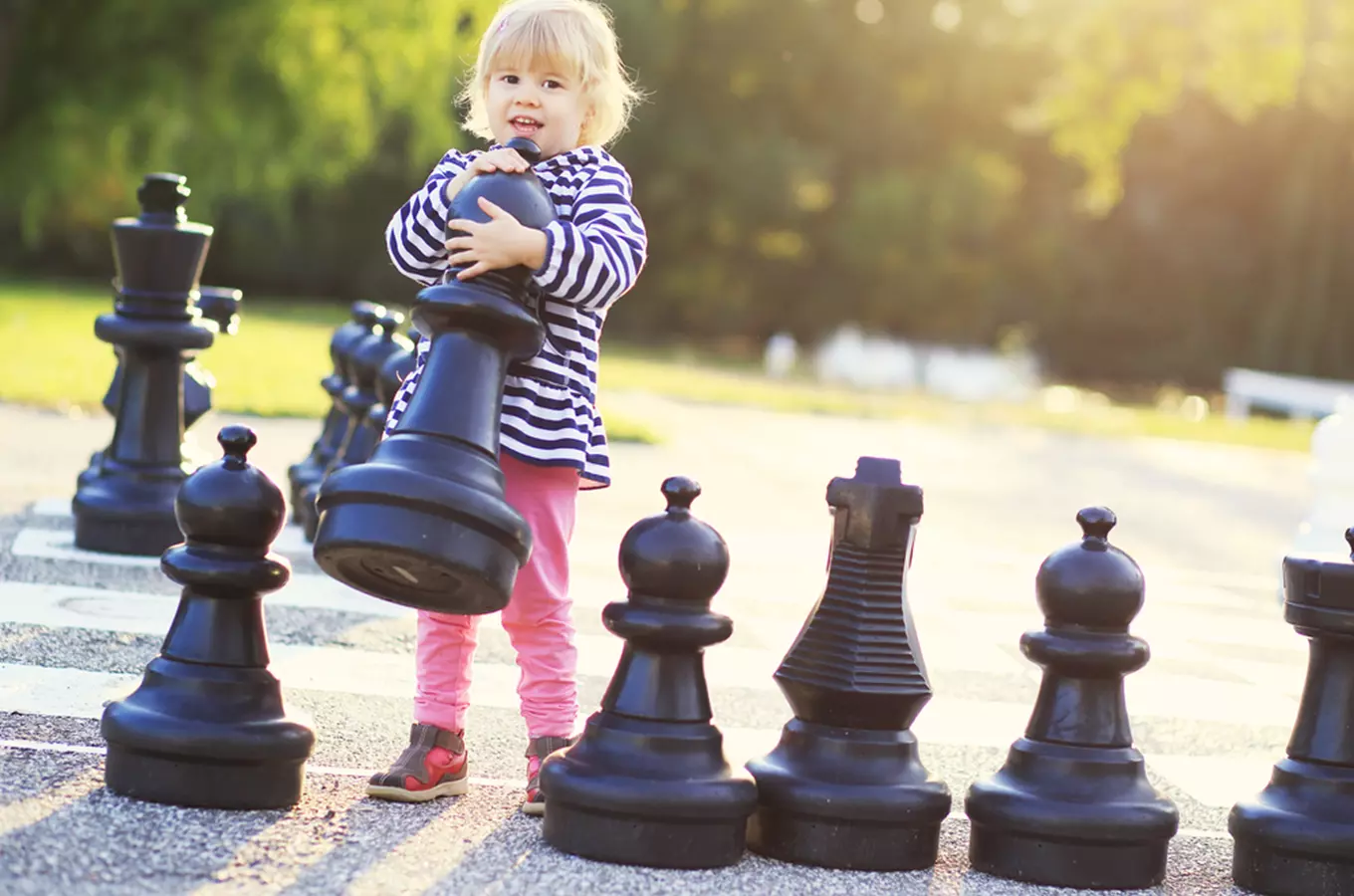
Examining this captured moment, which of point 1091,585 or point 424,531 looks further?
point 1091,585

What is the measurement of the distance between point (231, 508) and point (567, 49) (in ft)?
3.41

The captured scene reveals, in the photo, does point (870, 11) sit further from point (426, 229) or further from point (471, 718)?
point (426, 229)

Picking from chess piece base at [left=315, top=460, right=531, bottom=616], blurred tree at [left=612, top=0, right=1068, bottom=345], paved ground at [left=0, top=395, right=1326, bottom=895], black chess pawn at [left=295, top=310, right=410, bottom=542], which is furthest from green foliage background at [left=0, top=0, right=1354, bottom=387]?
chess piece base at [left=315, top=460, right=531, bottom=616]

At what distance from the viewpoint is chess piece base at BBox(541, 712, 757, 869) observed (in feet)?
9.29

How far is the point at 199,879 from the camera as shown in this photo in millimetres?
2539

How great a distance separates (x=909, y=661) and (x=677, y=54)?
36.9 meters

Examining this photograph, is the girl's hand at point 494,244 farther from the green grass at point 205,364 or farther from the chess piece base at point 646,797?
the green grass at point 205,364

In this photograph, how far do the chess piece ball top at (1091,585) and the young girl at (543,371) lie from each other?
85 cm

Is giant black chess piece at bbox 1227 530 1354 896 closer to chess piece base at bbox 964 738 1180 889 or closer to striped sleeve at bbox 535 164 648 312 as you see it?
chess piece base at bbox 964 738 1180 889

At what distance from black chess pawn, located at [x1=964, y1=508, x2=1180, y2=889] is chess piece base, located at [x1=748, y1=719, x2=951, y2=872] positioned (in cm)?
13

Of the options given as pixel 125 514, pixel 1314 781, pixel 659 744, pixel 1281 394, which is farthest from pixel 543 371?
pixel 1281 394

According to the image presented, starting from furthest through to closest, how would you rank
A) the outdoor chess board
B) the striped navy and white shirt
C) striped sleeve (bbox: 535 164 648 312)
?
the striped navy and white shirt, striped sleeve (bbox: 535 164 648 312), the outdoor chess board

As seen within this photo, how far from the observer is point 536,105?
10.8 feet

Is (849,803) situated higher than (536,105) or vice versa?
(536,105)
